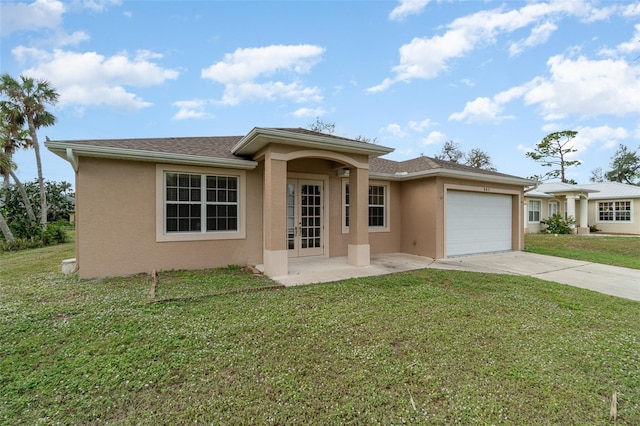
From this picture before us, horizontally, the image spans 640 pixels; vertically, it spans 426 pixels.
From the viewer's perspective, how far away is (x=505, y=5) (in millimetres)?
8875

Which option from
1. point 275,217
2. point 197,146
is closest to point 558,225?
point 275,217

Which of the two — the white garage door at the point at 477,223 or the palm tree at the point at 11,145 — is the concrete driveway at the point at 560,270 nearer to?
the white garage door at the point at 477,223

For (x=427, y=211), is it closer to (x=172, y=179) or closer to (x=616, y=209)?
(x=172, y=179)

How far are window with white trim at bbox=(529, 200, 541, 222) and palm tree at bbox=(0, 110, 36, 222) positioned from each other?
100 ft

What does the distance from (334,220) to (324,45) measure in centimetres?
790

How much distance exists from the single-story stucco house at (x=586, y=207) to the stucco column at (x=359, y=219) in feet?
57.8

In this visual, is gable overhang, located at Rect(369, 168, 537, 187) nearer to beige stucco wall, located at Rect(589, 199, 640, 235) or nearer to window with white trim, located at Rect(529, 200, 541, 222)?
window with white trim, located at Rect(529, 200, 541, 222)

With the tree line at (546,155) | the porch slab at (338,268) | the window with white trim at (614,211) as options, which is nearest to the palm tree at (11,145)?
the porch slab at (338,268)

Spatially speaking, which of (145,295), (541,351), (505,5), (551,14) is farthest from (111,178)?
(551,14)

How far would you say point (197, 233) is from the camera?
755 cm

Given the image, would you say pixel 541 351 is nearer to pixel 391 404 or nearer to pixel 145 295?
pixel 391 404

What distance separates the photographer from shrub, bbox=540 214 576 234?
774 inches

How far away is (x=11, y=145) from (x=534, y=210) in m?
34.6

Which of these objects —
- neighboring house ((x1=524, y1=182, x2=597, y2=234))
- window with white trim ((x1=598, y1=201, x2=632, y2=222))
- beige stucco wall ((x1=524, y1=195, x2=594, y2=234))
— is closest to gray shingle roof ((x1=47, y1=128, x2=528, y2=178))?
beige stucco wall ((x1=524, y1=195, x2=594, y2=234))
